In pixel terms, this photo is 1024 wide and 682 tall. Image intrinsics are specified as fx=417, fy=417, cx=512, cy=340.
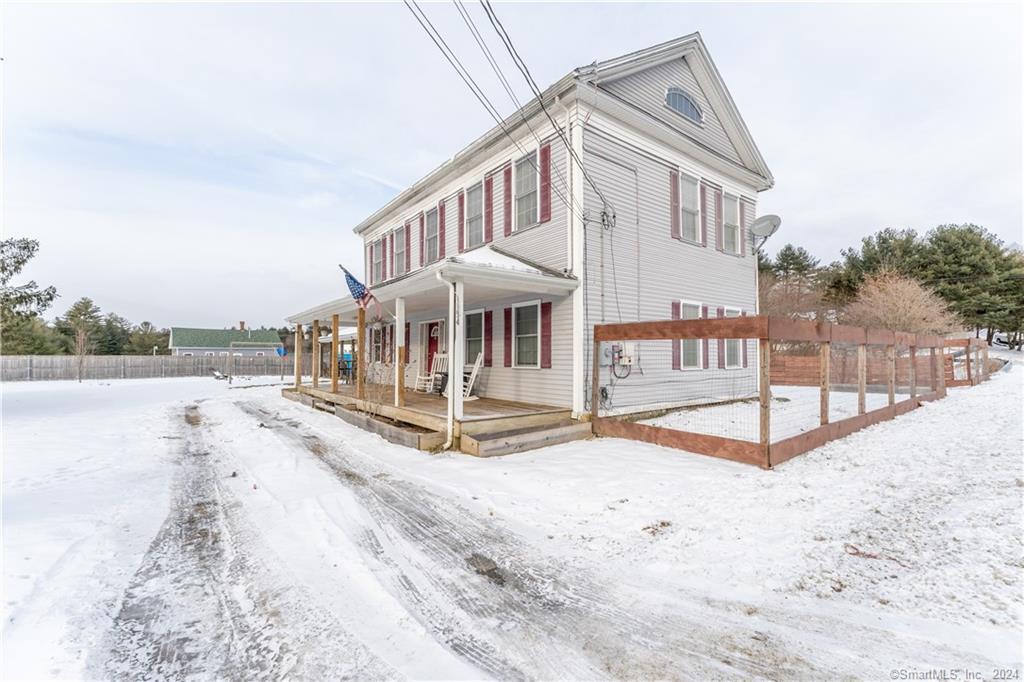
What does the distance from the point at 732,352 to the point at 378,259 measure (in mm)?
12141

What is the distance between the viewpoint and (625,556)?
3.19m

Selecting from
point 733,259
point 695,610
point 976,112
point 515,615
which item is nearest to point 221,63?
point 515,615

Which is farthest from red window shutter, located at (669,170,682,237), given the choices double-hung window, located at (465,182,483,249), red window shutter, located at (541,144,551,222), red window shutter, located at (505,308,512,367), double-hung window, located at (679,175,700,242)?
double-hung window, located at (465,182,483,249)

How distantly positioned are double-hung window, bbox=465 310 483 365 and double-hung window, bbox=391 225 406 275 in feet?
14.1

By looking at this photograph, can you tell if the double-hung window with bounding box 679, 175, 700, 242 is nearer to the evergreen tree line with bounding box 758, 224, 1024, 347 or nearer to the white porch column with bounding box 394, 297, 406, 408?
the white porch column with bounding box 394, 297, 406, 408

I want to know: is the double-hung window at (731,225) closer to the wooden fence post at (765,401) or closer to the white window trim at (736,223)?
the white window trim at (736,223)

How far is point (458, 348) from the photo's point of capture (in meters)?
6.56

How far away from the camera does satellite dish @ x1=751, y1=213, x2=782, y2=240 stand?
11.3 m

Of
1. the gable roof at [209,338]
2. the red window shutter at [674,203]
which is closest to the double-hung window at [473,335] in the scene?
the red window shutter at [674,203]

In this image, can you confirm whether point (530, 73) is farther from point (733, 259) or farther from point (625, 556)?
point (733, 259)

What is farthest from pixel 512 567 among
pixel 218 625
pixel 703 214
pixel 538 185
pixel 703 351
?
pixel 703 214

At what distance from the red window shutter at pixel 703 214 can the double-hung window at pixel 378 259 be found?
1051 centimetres

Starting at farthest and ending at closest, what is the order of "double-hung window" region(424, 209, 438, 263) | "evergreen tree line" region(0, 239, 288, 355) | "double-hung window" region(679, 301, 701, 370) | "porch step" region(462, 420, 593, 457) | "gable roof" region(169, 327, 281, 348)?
"gable roof" region(169, 327, 281, 348) → "evergreen tree line" region(0, 239, 288, 355) → "double-hung window" region(424, 209, 438, 263) → "double-hung window" region(679, 301, 701, 370) → "porch step" region(462, 420, 593, 457)

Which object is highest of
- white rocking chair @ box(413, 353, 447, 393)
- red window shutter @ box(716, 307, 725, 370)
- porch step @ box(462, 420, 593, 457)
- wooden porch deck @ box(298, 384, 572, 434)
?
red window shutter @ box(716, 307, 725, 370)
